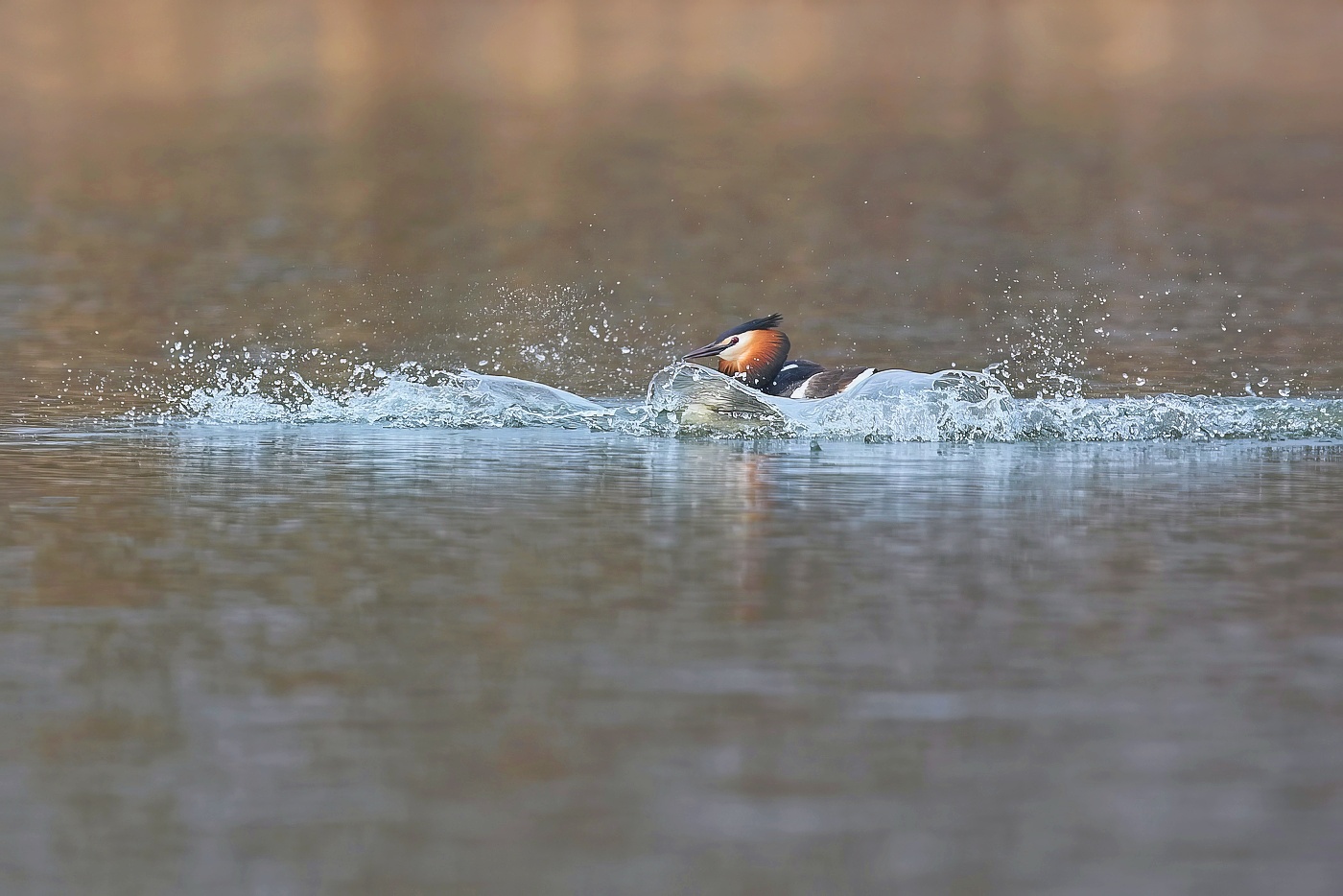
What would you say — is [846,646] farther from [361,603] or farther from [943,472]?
[943,472]

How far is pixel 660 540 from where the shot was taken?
9078 millimetres

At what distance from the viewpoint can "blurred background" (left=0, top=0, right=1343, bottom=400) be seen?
18.2 meters

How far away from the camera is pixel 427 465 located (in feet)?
38.2

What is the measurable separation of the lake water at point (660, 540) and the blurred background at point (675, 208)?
133mm

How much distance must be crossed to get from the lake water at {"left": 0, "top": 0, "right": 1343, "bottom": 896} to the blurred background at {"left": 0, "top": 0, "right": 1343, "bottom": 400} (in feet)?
0.43

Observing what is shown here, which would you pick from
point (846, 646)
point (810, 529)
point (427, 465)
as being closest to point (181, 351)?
point (427, 465)

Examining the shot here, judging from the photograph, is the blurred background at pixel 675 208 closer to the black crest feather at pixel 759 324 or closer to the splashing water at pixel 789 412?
the black crest feather at pixel 759 324

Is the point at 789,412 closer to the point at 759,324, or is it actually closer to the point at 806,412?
the point at 806,412

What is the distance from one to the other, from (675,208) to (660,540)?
18977 millimetres

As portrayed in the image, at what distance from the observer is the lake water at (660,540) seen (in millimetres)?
5148

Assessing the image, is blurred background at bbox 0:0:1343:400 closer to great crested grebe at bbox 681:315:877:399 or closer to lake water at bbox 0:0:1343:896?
lake water at bbox 0:0:1343:896

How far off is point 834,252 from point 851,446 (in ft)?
38.2

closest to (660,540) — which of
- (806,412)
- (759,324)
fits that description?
(806,412)

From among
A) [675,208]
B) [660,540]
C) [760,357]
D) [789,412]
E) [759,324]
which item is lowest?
[660,540]
